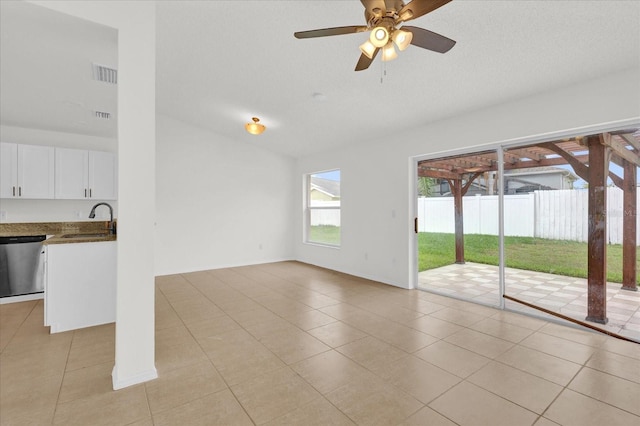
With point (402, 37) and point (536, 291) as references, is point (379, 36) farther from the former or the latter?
point (536, 291)

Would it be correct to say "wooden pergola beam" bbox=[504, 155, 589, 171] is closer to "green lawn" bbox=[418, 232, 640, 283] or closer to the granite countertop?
"green lawn" bbox=[418, 232, 640, 283]

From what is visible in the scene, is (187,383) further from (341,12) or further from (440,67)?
(440,67)

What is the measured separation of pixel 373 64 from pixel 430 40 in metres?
1.23

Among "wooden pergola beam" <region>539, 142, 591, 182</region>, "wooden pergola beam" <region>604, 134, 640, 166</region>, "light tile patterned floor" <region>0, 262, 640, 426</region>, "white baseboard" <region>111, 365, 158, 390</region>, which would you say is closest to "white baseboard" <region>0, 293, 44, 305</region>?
"light tile patterned floor" <region>0, 262, 640, 426</region>

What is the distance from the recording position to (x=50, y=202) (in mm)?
4590

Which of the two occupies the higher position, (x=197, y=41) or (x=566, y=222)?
(x=197, y=41)

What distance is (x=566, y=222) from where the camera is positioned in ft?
10.7

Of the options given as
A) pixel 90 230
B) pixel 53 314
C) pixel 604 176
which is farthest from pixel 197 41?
pixel 604 176

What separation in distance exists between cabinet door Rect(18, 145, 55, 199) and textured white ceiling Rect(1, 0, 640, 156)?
762 millimetres

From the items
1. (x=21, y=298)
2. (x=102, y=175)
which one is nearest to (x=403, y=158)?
(x=102, y=175)

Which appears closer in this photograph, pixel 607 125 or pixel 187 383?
pixel 187 383

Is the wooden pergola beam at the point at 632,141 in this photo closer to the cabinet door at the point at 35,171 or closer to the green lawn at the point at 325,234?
the green lawn at the point at 325,234

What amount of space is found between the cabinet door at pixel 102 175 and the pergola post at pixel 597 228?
22.0ft

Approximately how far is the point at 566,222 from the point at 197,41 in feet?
15.4
